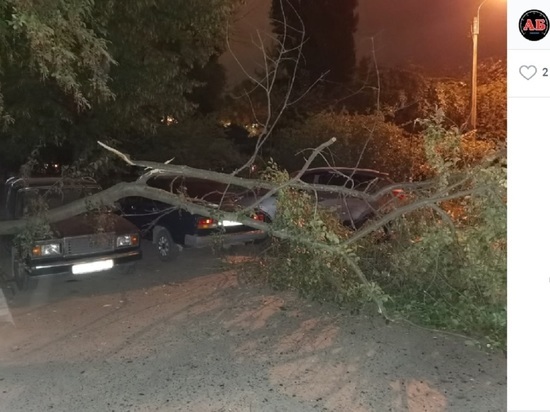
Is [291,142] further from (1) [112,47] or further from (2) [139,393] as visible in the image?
(2) [139,393]

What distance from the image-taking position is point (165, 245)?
11211 mm

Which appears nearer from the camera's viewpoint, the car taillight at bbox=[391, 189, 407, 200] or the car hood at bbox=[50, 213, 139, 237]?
the car taillight at bbox=[391, 189, 407, 200]

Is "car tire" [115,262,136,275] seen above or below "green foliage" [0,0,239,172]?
below

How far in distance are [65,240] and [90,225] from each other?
0.47m

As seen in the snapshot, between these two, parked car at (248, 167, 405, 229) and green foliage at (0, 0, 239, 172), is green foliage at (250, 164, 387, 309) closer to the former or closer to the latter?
parked car at (248, 167, 405, 229)

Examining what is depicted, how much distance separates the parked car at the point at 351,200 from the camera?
26.7 ft

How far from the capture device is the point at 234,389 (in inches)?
200

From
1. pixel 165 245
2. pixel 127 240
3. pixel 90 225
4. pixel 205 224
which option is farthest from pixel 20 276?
pixel 205 224

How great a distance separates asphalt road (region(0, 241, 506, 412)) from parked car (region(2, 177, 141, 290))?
1.84 feet

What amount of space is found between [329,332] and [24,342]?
3226 mm

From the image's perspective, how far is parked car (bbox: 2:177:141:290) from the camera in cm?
853

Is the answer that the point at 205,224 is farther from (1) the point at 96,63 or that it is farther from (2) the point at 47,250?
(1) the point at 96,63

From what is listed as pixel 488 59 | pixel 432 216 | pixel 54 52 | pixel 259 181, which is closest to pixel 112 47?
pixel 54 52
